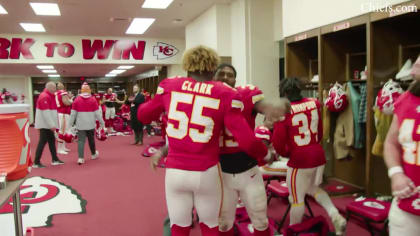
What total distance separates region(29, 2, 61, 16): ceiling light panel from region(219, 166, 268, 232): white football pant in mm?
6615

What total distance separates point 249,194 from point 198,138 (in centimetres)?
73

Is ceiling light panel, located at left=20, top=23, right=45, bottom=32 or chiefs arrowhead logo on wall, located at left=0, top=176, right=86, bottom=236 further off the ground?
ceiling light panel, located at left=20, top=23, right=45, bottom=32

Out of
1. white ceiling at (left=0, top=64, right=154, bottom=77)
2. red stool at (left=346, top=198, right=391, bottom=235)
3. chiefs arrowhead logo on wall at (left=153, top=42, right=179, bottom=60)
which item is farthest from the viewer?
white ceiling at (left=0, top=64, right=154, bottom=77)

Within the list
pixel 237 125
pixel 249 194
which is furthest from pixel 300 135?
pixel 237 125

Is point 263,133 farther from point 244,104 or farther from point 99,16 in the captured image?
point 99,16

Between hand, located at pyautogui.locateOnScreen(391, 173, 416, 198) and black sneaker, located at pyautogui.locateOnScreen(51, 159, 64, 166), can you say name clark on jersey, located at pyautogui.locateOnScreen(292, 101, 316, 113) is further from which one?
black sneaker, located at pyautogui.locateOnScreen(51, 159, 64, 166)

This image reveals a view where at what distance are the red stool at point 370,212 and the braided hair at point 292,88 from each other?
4.01 ft

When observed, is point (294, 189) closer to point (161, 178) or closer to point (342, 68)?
point (342, 68)

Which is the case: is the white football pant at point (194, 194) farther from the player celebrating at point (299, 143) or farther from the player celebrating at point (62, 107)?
the player celebrating at point (62, 107)

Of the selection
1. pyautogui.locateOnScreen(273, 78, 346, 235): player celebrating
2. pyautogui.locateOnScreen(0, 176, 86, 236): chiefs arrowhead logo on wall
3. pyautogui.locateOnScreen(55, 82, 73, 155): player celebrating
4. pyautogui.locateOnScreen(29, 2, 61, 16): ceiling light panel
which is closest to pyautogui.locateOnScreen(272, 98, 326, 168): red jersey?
pyautogui.locateOnScreen(273, 78, 346, 235): player celebrating

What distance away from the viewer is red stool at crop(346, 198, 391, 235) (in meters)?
3.27

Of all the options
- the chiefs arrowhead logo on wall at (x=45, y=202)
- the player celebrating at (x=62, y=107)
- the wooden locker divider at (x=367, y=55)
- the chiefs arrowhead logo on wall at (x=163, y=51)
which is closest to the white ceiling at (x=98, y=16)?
the chiefs arrowhead logo on wall at (x=163, y=51)

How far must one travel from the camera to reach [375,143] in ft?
A: 12.7

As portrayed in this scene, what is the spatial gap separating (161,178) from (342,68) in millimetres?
3169
